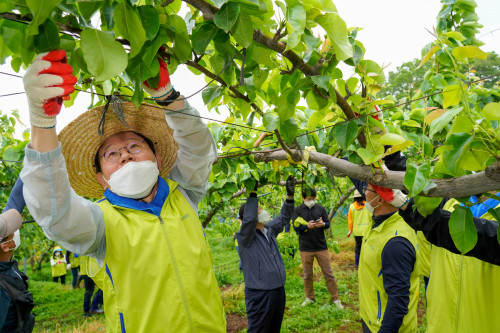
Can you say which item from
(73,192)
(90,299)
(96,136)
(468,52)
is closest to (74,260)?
(90,299)

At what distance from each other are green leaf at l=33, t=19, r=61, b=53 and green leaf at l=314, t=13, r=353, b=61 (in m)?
0.68

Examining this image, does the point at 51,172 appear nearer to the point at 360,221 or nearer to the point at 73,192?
the point at 73,192

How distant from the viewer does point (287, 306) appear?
654 cm

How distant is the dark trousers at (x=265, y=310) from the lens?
395 cm

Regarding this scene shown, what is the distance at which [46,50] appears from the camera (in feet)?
2.91

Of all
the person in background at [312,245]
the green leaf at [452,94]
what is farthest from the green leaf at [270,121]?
the person in background at [312,245]

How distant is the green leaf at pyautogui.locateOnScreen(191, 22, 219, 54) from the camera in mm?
1011

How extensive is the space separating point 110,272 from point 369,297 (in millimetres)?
2095

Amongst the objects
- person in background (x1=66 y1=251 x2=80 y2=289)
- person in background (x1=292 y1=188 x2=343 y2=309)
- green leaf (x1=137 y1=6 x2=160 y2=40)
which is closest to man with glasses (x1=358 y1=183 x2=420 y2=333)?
green leaf (x1=137 y1=6 x2=160 y2=40)

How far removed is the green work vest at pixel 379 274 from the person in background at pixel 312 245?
3.46m

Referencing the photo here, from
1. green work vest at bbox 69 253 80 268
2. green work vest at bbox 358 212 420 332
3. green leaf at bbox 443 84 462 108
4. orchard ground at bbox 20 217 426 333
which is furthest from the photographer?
green work vest at bbox 69 253 80 268

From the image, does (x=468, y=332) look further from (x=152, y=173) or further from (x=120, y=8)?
(x=120, y=8)

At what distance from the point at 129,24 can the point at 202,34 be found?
0.24 meters

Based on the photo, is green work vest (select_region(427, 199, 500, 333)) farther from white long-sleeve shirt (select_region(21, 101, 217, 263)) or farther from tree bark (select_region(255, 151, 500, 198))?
white long-sleeve shirt (select_region(21, 101, 217, 263))
